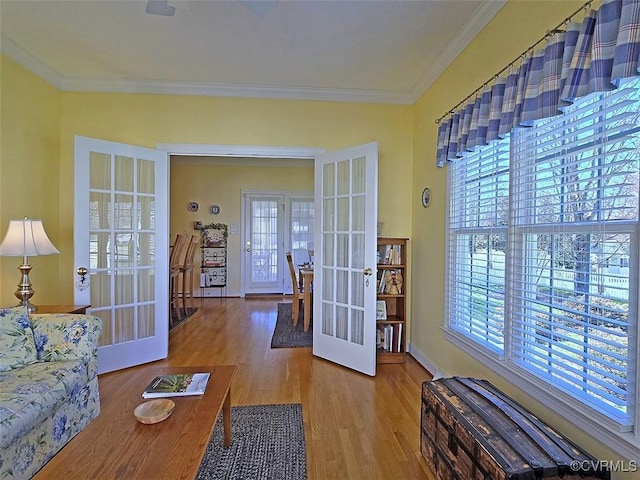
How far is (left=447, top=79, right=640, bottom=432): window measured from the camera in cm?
135

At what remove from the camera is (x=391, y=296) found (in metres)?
3.38

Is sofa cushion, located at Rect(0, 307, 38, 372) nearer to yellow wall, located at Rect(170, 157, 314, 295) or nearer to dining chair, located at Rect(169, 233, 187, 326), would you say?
dining chair, located at Rect(169, 233, 187, 326)

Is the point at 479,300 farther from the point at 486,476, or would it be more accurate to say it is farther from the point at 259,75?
the point at 259,75

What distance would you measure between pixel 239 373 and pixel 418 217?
2289 millimetres

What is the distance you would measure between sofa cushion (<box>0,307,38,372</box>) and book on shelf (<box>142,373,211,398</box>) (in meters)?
0.87

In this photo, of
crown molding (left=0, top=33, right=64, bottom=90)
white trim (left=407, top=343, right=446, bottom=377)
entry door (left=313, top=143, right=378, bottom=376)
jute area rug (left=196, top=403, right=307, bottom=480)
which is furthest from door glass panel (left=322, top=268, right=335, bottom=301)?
crown molding (left=0, top=33, right=64, bottom=90)

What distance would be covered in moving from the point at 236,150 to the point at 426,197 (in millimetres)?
1965

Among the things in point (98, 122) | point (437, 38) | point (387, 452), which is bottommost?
point (387, 452)

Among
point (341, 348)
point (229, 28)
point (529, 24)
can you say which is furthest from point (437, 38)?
point (341, 348)

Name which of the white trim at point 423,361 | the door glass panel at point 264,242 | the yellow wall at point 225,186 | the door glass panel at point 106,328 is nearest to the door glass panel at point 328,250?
the white trim at point 423,361

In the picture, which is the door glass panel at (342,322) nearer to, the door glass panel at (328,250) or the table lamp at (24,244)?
the door glass panel at (328,250)

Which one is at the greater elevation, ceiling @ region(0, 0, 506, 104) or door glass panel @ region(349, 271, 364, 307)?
ceiling @ region(0, 0, 506, 104)

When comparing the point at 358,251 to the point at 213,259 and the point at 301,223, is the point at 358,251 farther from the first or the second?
the point at 213,259

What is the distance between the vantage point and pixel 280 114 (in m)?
3.59
